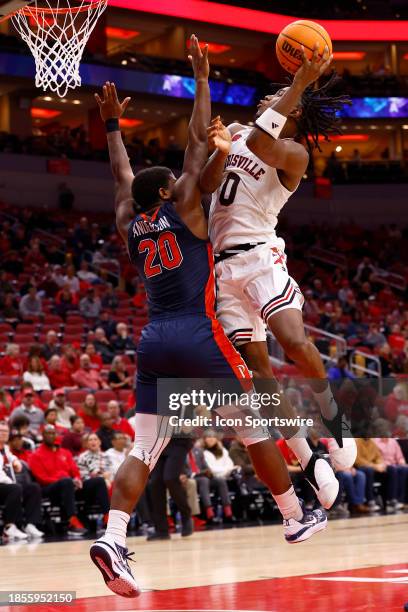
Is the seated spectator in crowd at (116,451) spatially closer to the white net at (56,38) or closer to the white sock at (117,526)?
the white net at (56,38)

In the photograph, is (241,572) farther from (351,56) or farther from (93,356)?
(351,56)

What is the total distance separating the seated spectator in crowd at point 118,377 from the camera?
1577 centimetres

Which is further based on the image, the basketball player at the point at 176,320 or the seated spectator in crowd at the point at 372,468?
the seated spectator in crowd at the point at 372,468

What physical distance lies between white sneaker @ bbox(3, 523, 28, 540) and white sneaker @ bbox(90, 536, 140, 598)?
658cm

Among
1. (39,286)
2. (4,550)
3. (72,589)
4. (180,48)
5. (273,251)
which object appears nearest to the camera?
(273,251)

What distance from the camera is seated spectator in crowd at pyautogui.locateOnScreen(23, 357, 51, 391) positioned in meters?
14.8

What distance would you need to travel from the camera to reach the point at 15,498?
1152 cm

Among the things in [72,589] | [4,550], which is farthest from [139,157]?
[72,589]

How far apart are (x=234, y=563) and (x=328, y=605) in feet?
9.69

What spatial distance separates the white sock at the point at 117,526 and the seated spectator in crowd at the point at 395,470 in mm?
9897

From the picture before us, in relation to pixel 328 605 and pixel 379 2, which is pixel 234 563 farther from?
pixel 379 2

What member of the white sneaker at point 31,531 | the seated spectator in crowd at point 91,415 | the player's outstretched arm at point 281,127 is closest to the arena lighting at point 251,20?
the seated spectator in crowd at point 91,415

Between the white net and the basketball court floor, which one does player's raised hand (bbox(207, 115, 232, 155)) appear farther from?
the white net

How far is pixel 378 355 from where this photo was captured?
20.0 metres
